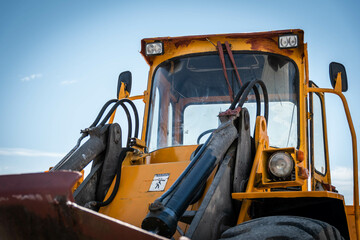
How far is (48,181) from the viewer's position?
1952 mm

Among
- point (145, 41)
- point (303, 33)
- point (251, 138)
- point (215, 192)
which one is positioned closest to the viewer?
point (215, 192)

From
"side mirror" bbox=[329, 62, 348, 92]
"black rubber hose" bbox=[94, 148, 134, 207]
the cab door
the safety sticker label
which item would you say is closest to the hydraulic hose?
→ "black rubber hose" bbox=[94, 148, 134, 207]

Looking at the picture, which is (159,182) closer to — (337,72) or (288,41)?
(288,41)

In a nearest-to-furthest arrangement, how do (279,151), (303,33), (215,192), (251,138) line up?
(215,192) → (279,151) → (251,138) → (303,33)

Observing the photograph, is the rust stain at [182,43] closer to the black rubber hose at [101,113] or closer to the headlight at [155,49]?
the headlight at [155,49]

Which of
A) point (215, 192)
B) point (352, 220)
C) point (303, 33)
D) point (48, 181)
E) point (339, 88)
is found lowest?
point (352, 220)

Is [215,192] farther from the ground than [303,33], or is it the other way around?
[303,33]

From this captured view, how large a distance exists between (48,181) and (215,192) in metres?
1.49

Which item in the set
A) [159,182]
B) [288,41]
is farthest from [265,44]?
[159,182]

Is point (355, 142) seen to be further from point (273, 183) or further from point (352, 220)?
point (273, 183)

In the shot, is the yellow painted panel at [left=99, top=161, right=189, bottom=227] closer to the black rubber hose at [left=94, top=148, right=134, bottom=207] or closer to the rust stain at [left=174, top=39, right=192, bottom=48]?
the black rubber hose at [left=94, top=148, right=134, bottom=207]

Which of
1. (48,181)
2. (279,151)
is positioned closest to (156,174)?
(279,151)

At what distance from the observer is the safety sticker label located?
3.65 meters

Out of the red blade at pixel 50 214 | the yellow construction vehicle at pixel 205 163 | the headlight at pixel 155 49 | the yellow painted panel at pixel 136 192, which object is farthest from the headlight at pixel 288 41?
the red blade at pixel 50 214
